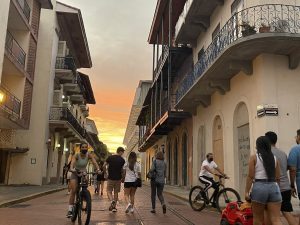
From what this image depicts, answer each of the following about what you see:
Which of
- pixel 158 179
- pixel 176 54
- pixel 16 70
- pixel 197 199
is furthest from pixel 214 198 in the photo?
pixel 16 70

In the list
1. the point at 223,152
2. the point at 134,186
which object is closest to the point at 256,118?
the point at 223,152

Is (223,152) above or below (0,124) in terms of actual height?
below

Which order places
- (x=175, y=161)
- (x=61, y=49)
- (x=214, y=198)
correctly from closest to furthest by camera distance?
1. (x=214, y=198)
2. (x=175, y=161)
3. (x=61, y=49)

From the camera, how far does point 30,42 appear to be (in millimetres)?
25422

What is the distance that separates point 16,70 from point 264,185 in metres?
20.3

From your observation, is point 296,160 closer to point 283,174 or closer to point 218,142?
point 283,174

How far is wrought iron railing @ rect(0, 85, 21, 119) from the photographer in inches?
773

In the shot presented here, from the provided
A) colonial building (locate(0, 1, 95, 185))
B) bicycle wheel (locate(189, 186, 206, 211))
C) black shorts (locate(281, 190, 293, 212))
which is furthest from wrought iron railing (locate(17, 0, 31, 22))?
black shorts (locate(281, 190, 293, 212))

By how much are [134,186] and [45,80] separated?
64.2 ft

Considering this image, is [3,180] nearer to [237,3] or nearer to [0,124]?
[0,124]

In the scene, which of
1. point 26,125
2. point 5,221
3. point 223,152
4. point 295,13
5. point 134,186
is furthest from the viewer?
point 26,125

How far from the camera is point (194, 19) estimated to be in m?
20.2

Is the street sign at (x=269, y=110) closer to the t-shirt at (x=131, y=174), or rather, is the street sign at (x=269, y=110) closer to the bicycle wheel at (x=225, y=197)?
the bicycle wheel at (x=225, y=197)

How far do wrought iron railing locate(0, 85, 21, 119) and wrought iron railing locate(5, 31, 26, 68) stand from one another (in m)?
2.14
